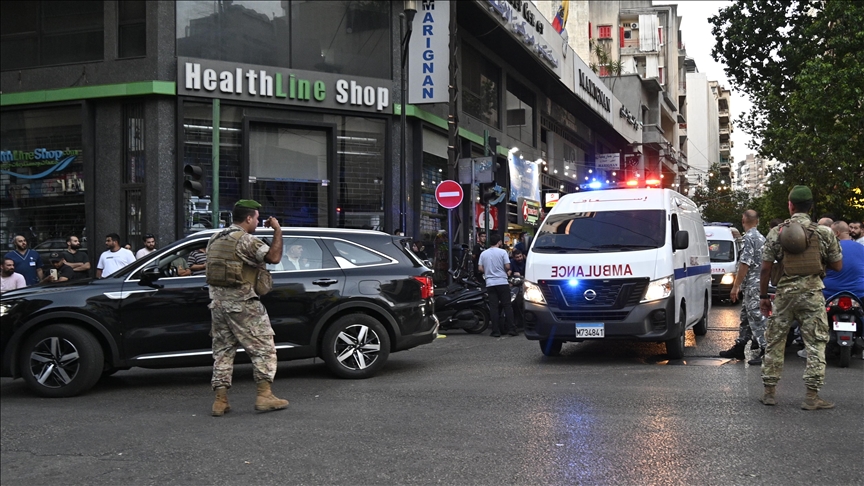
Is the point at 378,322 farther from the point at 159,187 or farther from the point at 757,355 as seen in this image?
the point at 159,187

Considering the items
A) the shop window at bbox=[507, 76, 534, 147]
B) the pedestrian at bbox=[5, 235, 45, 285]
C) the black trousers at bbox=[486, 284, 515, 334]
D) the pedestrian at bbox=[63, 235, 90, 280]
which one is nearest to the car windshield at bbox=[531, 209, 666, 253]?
the black trousers at bbox=[486, 284, 515, 334]

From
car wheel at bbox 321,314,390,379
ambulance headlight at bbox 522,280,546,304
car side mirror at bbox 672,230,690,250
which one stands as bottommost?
car wheel at bbox 321,314,390,379

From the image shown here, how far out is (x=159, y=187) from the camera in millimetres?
18906

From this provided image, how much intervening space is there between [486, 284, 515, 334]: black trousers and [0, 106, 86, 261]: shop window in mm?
9716

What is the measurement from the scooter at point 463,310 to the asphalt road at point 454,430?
14.8 feet

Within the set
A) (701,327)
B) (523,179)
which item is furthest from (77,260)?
(523,179)

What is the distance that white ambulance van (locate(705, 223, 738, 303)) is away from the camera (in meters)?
22.3

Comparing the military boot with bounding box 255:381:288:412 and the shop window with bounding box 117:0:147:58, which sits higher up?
the shop window with bounding box 117:0:147:58

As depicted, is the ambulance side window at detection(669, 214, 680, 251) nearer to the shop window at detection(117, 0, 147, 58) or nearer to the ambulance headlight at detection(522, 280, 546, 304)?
the ambulance headlight at detection(522, 280, 546, 304)

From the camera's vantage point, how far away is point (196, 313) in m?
9.09

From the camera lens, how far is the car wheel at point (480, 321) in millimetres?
15023

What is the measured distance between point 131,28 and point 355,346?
511 inches

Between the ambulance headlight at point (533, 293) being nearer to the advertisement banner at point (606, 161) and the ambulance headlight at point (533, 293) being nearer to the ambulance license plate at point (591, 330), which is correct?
the ambulance license plate at point (591, 330)

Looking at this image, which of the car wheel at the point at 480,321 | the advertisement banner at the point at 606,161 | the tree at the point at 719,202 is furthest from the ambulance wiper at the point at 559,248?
the tree at the point at 719,202
